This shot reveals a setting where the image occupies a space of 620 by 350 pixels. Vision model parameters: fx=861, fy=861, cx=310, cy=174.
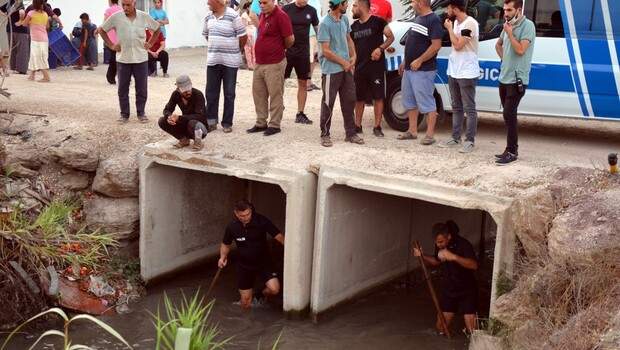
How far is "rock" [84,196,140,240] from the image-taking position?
11125 mm

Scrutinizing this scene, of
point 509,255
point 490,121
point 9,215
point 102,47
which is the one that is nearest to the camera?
point 509,255

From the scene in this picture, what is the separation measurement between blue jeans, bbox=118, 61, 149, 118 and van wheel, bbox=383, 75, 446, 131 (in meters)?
3.27

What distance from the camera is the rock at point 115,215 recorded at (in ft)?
36.5

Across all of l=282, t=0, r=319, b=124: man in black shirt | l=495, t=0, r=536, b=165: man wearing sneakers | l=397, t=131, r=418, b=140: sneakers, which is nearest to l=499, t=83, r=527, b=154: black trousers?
l=495, t=0, r=536, b=165: man wearing sneakers

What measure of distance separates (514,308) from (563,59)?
3.63m

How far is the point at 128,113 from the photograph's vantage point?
11.8 m

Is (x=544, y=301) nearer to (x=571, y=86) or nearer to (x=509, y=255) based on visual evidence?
(x=509, y=255)

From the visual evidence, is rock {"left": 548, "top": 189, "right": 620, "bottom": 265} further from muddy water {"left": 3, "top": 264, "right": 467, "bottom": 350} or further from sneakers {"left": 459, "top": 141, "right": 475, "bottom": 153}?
muddy water {"left": 3, "top": 264, "right": 467, "bottom": 350}

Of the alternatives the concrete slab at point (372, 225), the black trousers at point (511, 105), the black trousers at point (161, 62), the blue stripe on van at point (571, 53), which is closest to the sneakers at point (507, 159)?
the black trousers at point (511, 105)

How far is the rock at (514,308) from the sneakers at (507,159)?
64.8 inches

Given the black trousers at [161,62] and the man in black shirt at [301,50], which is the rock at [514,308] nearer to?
the man in black shirt at [301,50]

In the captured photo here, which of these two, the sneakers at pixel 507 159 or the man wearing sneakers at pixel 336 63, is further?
the man wearing sneakers at pixel 336 63

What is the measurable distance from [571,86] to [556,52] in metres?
0.44

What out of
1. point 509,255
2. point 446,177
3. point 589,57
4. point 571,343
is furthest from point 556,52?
point 571,343
